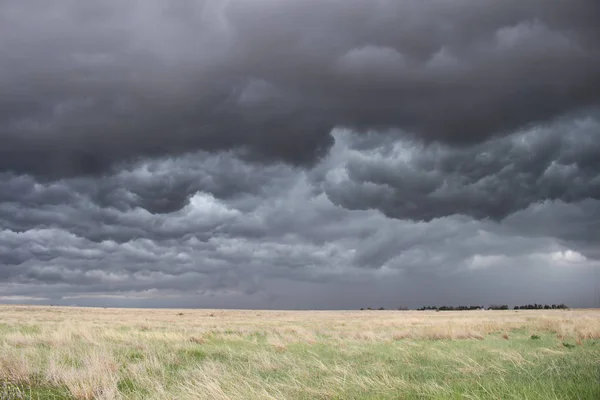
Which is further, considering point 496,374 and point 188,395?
point 496,374

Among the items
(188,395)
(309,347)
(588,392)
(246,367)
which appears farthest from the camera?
(309,347)

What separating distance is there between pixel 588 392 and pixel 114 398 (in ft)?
30.7

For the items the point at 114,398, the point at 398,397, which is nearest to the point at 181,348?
the point at 114,398

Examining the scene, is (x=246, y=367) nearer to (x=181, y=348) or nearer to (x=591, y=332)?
(x=181, y=348)

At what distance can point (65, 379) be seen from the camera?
11047 millimetres

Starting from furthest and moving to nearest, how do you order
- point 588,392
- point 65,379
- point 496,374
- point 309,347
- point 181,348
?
point 309,347
point 181,348
point 496,374
point 65,379
point 588,392

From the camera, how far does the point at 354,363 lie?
14.8 meters

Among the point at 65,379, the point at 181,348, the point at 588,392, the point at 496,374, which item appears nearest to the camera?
the point at 588,392

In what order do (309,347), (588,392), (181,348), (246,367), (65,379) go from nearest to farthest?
(588,392)
(65,379)
(246,367)
(181,348)
(309,347)

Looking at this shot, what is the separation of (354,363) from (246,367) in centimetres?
344

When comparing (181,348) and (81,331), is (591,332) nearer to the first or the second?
(181,348)

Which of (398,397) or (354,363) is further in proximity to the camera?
(354,363)

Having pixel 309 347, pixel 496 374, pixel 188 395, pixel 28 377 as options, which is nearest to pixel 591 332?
pixel 309 347

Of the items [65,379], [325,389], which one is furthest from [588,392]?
[65,379]
